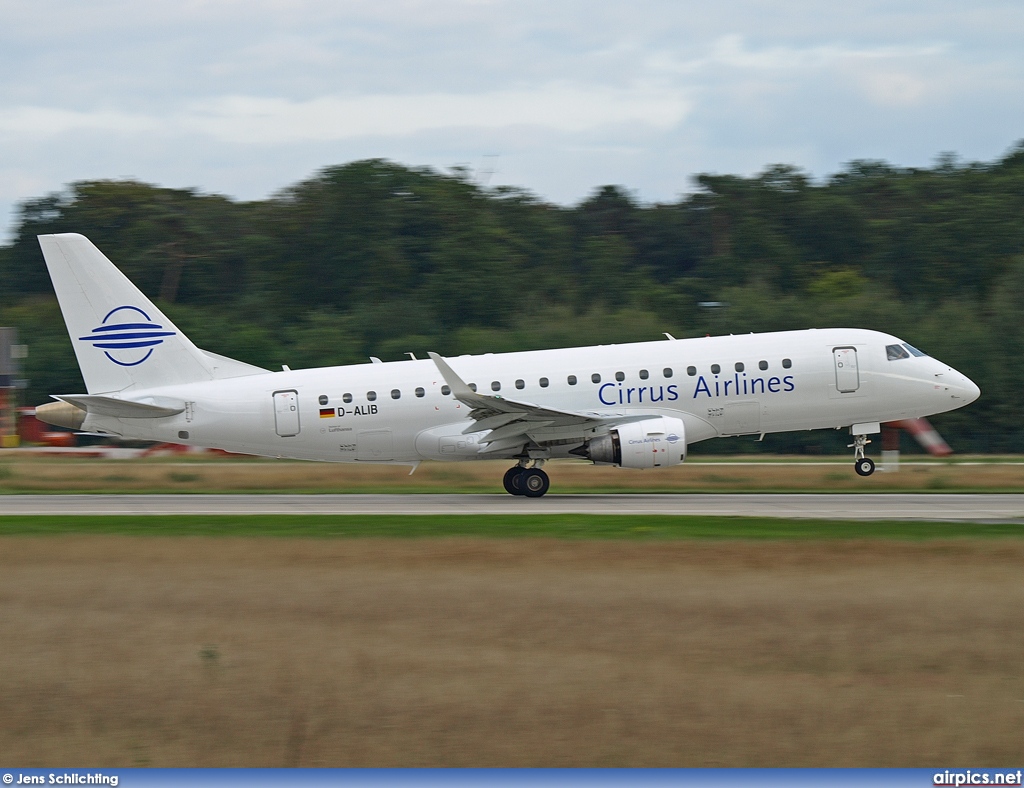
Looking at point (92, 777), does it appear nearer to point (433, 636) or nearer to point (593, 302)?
point (433, 636)

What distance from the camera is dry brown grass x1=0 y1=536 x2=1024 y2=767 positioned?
29.4 feet

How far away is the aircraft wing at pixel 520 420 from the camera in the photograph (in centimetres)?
2472

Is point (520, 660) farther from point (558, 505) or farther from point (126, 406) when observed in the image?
point (126, 406)

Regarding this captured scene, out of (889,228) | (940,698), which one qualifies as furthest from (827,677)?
(889,228)

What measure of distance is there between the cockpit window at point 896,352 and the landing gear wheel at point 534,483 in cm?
814

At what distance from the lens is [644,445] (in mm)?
24812

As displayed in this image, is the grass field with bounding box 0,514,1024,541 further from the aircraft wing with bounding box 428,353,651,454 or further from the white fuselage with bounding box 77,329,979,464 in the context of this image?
the white fuselage with bounding box 77,329,979,464

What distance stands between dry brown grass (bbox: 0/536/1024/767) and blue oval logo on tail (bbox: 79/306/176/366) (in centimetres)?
1083

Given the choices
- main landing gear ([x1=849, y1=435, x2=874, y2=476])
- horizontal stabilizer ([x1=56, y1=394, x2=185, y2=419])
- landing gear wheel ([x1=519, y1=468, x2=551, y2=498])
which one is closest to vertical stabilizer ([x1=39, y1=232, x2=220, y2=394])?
horizontal stabilizer ([x1=56, y1=394, x2=185, y2=419])

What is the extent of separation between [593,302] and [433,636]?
177 feet

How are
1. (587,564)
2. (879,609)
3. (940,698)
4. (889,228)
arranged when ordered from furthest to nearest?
(889,228), (587,564), (879,609), (940,698)

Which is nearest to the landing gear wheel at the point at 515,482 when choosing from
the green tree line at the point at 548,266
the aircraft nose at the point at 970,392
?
the aircraft nose at the point at 970,392

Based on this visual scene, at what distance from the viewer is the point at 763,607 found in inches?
510

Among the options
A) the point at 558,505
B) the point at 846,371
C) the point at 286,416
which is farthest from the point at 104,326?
the point at 846,371
